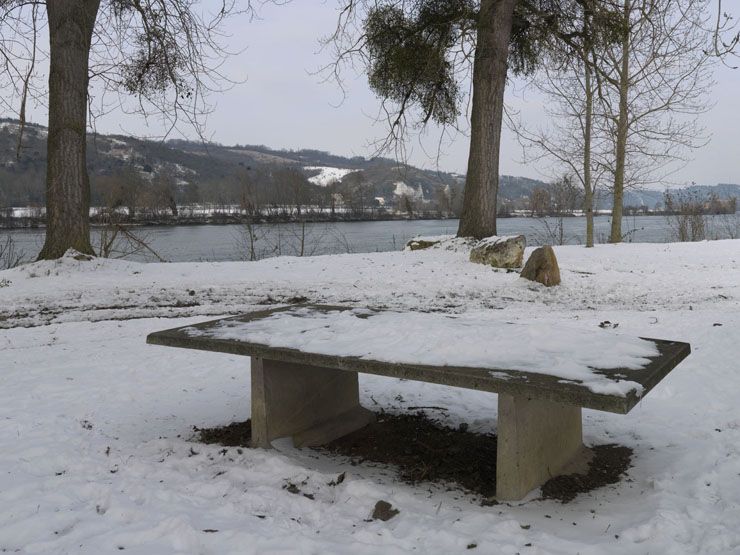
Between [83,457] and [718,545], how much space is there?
292cm

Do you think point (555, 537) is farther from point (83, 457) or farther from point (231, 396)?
point (231, 396)

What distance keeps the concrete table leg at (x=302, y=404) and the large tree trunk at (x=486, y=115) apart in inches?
364

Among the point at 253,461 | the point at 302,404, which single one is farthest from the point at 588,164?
the point at 253,461

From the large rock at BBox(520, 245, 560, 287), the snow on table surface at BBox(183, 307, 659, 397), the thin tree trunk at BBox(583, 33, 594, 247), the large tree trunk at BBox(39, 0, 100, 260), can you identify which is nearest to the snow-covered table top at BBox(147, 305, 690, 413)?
the snow on table surface at BBox(183, 307, 659, 397)

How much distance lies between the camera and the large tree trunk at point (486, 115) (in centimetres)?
1243

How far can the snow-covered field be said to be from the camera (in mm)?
2393

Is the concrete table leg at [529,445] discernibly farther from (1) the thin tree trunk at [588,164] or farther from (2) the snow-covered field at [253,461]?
(1) the thin tree trunk at [588,164]

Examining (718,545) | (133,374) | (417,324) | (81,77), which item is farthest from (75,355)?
(81,77)

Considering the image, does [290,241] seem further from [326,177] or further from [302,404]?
[326,177]

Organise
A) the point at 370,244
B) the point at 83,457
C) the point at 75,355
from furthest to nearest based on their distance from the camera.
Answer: the point at 370,244
the point at 75,355
the point at 83,457

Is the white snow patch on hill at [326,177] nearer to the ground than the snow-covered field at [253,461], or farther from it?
farther from it

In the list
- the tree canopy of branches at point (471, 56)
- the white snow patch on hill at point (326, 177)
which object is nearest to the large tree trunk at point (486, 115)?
the tree canopy of branches at point (471, 56)

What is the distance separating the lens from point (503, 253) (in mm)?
10758

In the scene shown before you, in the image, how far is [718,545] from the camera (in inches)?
91.0
